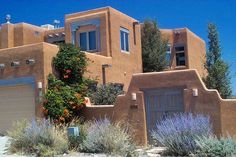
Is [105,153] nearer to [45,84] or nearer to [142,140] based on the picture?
[142,140]

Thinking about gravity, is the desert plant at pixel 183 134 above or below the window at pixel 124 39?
below

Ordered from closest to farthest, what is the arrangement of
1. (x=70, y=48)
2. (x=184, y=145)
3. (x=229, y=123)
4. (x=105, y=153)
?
(x=184, y=145) < (x=105, y=153) < (x=229, y=123) < (x=70, y=48)

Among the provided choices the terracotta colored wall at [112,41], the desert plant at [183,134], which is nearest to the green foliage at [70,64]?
the terracotta colored wall at [112,41]

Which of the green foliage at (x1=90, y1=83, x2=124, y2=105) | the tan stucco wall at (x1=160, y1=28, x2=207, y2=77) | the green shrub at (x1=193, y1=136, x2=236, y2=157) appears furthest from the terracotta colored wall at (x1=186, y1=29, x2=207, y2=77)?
the green shrub at (x1=193, y1=136, x2=236, y2=157)

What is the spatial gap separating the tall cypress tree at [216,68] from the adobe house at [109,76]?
4.30m

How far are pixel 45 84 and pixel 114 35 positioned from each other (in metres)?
7.63

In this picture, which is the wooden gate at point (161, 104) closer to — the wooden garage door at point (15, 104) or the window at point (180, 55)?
the wooden garage door at point (15, 104)

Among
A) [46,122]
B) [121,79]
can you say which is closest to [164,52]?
[121,79]

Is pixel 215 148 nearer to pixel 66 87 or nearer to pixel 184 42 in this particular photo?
pixel 66 87

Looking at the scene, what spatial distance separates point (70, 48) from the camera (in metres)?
21.0

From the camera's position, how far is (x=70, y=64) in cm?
2052

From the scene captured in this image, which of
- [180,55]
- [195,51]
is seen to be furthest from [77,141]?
[195,51]

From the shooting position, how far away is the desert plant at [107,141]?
14.0m

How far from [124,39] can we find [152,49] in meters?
5.16
